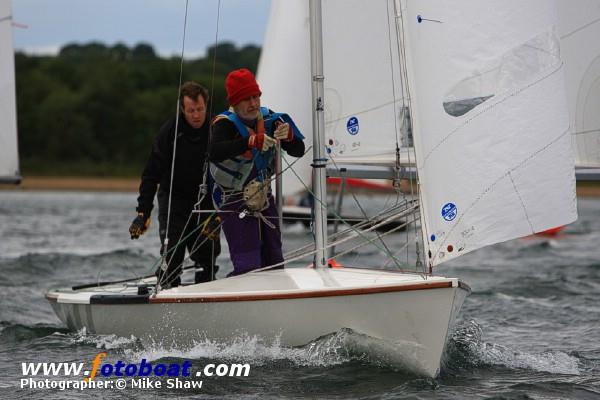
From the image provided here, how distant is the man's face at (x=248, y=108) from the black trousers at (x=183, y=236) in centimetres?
81

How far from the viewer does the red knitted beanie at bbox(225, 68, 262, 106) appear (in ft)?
21.9

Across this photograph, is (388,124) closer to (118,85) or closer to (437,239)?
(437,239)

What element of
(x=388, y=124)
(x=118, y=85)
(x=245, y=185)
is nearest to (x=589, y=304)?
(x=388, y=124)

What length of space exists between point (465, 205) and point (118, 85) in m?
57.8

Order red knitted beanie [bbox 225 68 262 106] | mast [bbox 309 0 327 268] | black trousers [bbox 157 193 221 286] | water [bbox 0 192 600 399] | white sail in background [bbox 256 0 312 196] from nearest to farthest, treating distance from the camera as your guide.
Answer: water [bbox 0 192 600 399] < red knitted beanie [bbox 225 68 262 106] < mast [bbox 309 0 327 268] < black trousers [bbox 157 193 221 286] < white sail in background [bbox 256 0 312 196]

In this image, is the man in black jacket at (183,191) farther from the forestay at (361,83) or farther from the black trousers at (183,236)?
the forestay at (361,83)

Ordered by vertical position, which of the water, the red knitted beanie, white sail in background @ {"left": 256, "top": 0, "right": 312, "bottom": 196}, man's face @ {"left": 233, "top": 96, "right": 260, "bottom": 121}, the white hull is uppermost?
white sail in background @ {"left": 256, "top": 0, "right": 312, "bottom": 196}

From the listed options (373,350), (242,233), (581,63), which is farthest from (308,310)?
(581,63)

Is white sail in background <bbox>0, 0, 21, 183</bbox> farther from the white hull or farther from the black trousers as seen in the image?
the white hull

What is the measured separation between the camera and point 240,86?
670cm

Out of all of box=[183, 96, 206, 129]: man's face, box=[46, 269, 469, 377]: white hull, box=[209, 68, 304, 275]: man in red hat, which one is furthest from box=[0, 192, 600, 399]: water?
box=[183, 96, 206, 129]: man's face

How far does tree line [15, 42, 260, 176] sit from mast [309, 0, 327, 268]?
1896 inches

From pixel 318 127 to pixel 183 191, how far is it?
Answer: 3.71 ft

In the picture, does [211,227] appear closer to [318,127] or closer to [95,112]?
[318,127]
